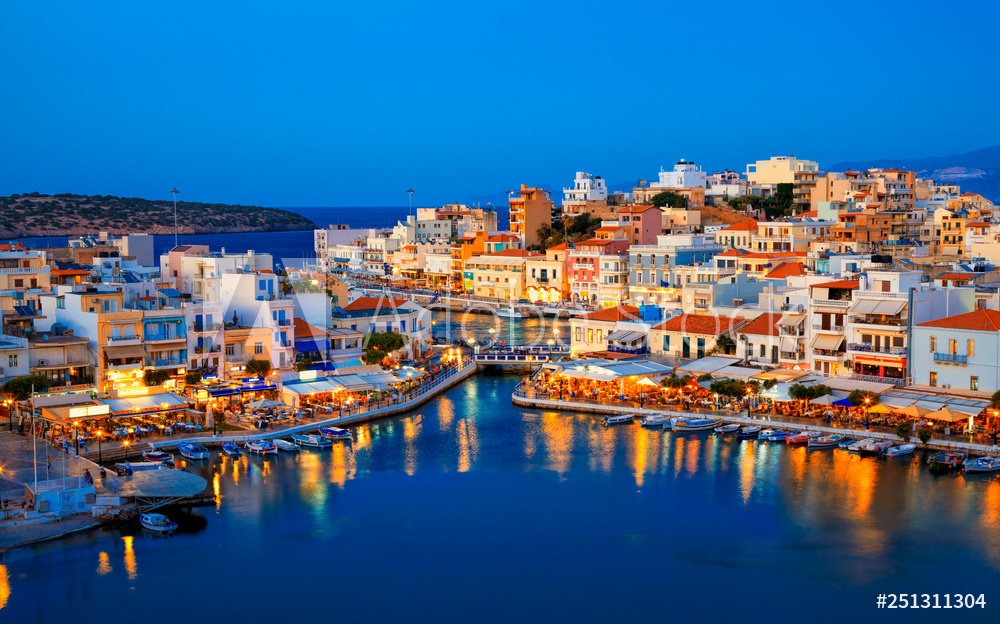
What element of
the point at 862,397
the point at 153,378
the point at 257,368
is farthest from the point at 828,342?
the point at 153,378

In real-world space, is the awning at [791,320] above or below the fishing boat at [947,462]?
above

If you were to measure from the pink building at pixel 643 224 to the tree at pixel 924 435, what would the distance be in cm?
3215

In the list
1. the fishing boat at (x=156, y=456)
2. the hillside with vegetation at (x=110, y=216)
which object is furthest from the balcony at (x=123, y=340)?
the hillside with vegetation at (x=110, y=216)

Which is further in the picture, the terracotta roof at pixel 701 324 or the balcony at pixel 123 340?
the terracotta roof at pixel 701 324

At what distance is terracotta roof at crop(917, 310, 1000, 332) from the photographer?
2569 cm

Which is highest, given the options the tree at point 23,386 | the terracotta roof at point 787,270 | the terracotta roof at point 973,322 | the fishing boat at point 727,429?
the terracotta roof at point 787,270

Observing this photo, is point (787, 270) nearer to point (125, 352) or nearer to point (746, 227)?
point (746, 227)

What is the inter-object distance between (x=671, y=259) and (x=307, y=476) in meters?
30.0

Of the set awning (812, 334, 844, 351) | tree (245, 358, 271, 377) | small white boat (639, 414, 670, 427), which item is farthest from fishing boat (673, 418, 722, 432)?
tree (245, 358, 271, 377)

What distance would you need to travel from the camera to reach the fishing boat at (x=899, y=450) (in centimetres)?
2391

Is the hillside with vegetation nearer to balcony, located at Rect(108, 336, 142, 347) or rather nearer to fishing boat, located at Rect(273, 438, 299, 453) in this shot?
balcony, located at Rect(108, 336, 142, 347)

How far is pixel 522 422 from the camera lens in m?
28.5

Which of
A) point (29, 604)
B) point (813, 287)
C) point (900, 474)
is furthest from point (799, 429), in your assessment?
point (29, 604)

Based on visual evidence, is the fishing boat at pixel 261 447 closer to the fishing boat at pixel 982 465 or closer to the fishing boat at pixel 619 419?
the fishing boat at pixel 619 419
